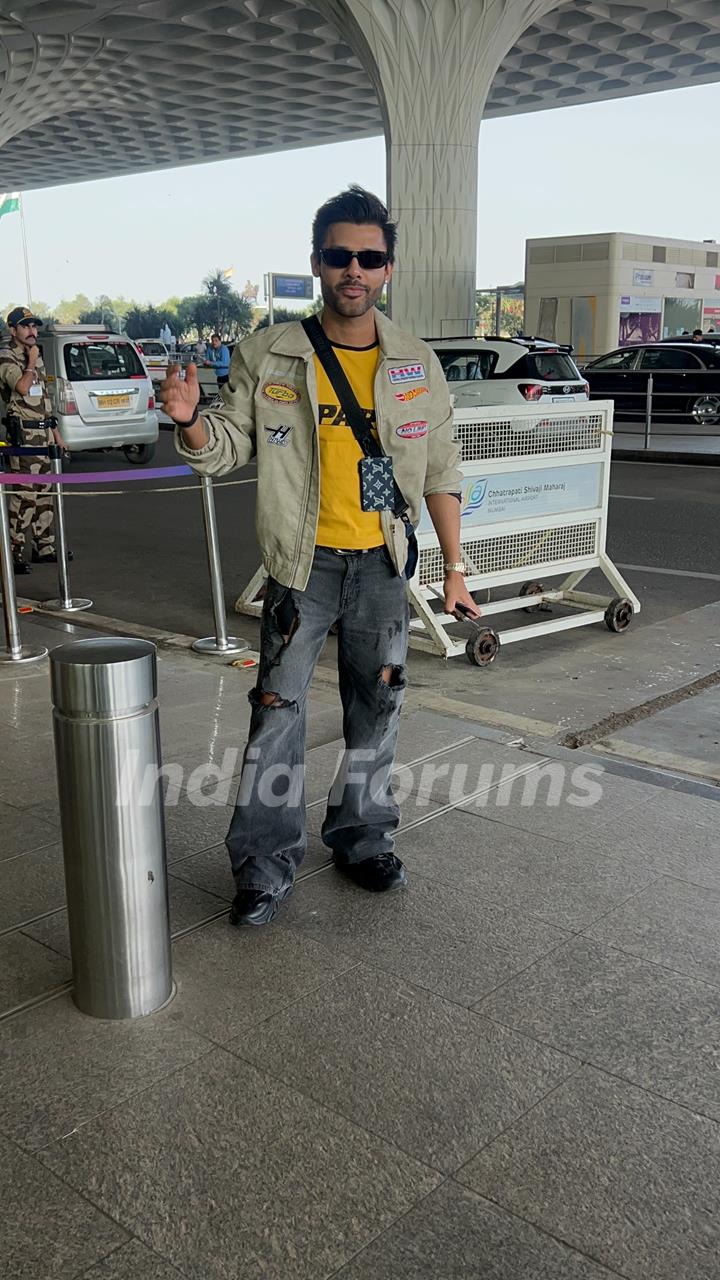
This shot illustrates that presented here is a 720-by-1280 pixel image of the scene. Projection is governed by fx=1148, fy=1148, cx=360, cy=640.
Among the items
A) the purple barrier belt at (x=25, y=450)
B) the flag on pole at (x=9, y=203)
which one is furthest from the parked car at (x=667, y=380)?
the flag on pole at (x=9, y=203)

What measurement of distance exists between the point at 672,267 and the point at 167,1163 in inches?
1505

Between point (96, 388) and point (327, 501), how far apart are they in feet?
43.1

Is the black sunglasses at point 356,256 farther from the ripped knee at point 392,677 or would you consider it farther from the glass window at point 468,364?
the glass window at point 468,364

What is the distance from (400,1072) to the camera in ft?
8.88

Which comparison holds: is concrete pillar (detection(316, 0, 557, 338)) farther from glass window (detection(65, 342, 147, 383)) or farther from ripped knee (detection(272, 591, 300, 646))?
ripped knee (detection(272, 591, 300, 646))

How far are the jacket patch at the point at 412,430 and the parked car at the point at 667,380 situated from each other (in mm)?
18822

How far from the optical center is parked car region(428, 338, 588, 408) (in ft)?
51.1

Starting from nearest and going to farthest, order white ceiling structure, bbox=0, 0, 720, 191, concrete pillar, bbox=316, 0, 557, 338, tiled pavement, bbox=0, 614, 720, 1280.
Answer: tiled pavement, bbox=0, 614, 720, 1280 → concrete pillar, bbox=316, 0, 557, 338 → white ceiling structure, bbox=0, 0, 720, 191

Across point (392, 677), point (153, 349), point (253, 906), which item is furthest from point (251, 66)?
point (253, 906)

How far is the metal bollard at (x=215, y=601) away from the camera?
672 cm

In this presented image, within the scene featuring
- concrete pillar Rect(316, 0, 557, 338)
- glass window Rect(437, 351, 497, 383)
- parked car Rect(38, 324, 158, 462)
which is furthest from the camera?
concrete pillar Rect(316, 0, 557, 338)

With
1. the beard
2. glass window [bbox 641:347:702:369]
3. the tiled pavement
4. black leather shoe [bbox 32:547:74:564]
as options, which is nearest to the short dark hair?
the beard

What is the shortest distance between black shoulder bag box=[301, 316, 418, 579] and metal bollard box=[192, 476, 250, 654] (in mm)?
3474

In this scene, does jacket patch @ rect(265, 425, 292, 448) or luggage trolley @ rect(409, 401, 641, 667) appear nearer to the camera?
jacket patch @ rect(265, 425, 292, 448)
